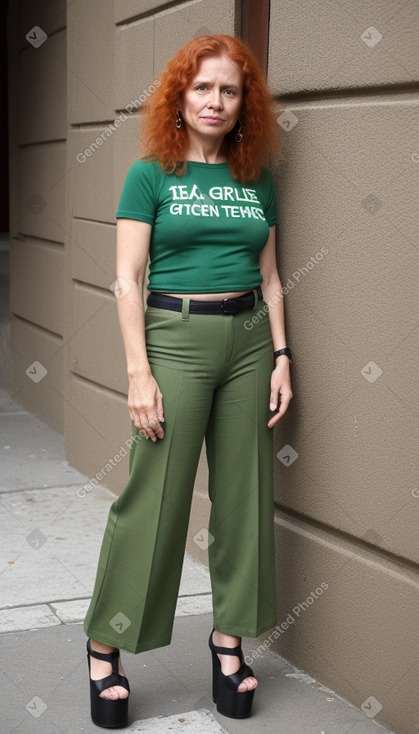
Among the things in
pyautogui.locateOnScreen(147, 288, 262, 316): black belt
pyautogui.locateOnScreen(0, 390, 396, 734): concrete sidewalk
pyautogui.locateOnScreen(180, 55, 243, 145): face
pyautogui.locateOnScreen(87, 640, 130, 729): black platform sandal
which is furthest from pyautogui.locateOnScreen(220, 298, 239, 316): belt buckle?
pyautogui.locateOnScreen(0, 390, 396, 734): concrete sidewalk

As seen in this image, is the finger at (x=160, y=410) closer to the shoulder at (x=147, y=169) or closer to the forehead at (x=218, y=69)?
the shoulder at (x=147, y=169)

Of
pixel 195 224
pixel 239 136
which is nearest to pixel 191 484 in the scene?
pixel 195 224

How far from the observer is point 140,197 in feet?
10.2

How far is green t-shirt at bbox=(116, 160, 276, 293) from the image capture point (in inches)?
123

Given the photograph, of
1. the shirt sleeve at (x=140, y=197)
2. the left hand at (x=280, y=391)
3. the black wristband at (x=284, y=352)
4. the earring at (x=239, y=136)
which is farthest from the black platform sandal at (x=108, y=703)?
the earring at (x=239, y=136)

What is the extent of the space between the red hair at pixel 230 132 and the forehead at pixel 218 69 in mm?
12

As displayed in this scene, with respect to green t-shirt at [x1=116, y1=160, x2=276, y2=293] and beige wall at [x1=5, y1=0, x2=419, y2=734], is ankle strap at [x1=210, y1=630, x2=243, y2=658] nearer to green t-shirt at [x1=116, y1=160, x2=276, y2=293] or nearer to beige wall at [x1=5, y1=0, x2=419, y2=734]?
beige wall at [x1=5, y1=0, x2=419, y2=734]

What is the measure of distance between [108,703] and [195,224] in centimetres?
148

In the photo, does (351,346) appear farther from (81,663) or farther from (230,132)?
(81,663)

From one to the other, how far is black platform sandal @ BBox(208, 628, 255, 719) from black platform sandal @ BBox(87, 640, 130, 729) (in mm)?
306

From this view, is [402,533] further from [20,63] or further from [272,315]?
[20,63]

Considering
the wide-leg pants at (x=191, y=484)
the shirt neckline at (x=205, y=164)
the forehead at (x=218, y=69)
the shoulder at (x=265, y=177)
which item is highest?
the forehead at (x=218, y=69)

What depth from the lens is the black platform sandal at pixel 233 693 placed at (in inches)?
130

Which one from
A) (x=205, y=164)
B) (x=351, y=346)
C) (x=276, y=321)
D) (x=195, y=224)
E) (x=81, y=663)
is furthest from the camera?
(x=81, y=663)
